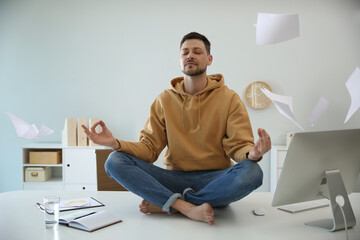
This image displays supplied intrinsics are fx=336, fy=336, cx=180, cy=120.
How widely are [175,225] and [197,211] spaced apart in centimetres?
12

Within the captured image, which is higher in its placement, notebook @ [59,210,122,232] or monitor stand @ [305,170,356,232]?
monitor stand @ [305,170,356,232]

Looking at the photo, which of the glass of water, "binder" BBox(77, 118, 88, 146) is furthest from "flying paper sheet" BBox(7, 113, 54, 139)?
the glass of water

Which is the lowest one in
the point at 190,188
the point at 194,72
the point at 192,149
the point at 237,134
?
the point at 190,188

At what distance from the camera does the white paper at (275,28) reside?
219 centimetres

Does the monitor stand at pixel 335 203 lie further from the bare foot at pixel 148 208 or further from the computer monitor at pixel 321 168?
the bare foot at pixel 148 208

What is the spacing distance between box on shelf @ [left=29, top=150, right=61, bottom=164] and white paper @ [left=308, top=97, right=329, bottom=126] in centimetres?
294

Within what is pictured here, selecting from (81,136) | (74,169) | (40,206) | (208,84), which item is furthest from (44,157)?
(208,84)

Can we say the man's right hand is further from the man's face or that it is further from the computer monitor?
the computer monitor

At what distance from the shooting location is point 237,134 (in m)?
1.93

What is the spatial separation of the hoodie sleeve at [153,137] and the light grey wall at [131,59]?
6.46ft

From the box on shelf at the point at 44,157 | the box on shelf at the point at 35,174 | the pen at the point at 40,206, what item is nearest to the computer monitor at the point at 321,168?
the pen at the point at 40,206

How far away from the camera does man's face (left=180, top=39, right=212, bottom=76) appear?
83.2 inches

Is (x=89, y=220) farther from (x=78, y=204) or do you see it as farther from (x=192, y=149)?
(x=192, y=149)

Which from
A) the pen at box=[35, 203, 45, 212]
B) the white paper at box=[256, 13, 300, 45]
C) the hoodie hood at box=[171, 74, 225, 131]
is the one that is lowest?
the pen at box=[35, 203, 45, 212]
